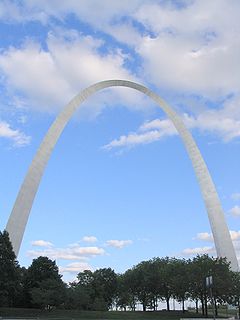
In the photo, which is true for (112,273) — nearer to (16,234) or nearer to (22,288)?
(22,288)

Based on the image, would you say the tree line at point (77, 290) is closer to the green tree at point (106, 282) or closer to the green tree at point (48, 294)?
the green tree at point (48, 294)

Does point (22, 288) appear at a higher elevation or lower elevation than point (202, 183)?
lower

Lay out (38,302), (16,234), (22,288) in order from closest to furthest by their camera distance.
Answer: (16,234), (38,302), (22,288)

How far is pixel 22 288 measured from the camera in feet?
227

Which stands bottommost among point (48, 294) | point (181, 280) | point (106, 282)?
point (48, 294)

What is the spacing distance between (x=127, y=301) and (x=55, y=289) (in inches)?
1986

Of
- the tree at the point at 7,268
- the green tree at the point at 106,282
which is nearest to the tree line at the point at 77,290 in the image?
the tree at the point at 7,268

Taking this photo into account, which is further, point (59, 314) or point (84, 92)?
point (84, 92)

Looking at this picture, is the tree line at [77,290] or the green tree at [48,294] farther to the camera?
the green tree at [48,294]

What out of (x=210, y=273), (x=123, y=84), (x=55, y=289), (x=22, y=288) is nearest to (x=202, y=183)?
(x=210, y=273)

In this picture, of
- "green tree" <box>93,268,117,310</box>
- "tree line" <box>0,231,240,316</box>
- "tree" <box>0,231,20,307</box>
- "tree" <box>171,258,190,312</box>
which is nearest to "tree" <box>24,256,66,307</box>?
"tree line" <box>0,231,240,316</box>

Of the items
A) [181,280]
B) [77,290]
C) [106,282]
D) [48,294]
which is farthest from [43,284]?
[106,282]

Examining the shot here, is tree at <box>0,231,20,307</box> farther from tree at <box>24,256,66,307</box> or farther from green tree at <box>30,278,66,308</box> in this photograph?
tree at <box>24,256,66,307</box>

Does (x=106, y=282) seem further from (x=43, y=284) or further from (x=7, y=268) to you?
(x=7, y=268)
